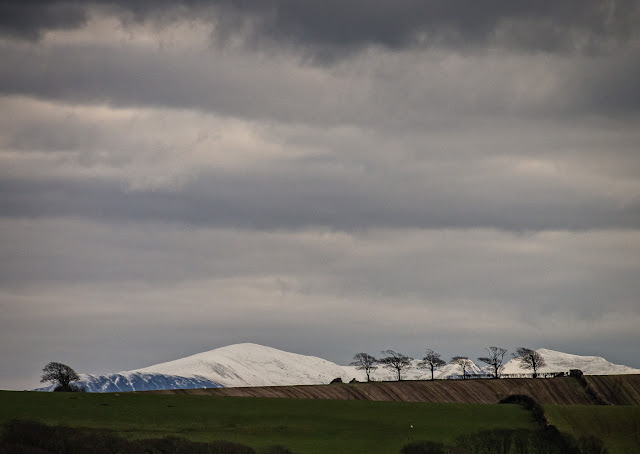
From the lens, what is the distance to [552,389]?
19450 cm

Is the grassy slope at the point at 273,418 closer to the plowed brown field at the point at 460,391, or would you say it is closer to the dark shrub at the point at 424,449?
the dark shrub at the point at 424,449

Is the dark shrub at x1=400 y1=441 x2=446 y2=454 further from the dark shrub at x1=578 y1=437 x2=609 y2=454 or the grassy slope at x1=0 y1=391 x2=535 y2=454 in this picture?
the dark shrub at x1=578 y1=437 x2=609 y2=454

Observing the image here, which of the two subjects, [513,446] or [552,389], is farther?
[552,389]

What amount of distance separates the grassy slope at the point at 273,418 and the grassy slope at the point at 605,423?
517 centimetres

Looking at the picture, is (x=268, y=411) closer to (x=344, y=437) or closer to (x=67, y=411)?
(x=344, y=437)

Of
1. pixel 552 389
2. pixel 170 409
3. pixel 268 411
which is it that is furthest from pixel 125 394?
pixel 552 389

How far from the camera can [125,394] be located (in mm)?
129125

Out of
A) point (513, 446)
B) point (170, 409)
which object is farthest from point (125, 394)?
point (513, 446)

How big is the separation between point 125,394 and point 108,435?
44.5m

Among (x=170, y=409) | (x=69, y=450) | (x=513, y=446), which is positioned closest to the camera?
(x=69, y=450)

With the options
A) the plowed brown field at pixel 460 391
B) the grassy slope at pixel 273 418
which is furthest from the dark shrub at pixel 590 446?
the plowed brown field at pixel 460 391

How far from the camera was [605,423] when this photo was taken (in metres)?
130

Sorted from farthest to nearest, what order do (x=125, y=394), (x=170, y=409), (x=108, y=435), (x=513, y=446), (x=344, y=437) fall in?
1. (x=125, y=394)
2. (x=170, y=409)
3. (x=344, y=437)
4. (x=513, y=446)
5. (x=108, y=435)

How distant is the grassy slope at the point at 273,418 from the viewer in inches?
3986
